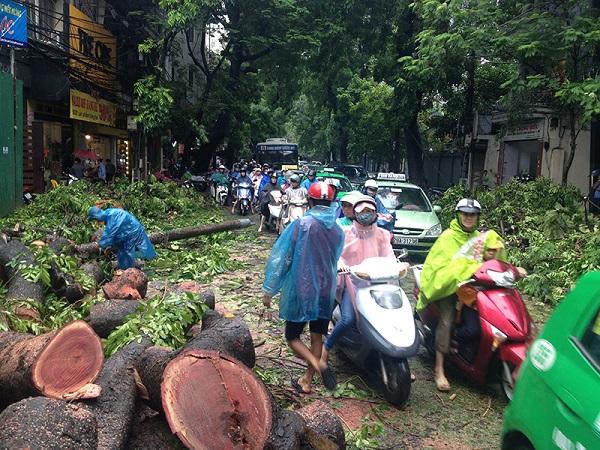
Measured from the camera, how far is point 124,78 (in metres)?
Result: 20.8

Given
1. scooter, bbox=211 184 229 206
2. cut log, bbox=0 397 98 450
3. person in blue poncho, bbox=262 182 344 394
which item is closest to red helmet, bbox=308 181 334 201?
person in blue poncho, bbox=262 182 344 394

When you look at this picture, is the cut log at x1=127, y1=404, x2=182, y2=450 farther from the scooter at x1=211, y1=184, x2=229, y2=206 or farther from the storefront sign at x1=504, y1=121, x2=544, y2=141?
the scooter at x1=211, y1=184, x2=229, y2=206

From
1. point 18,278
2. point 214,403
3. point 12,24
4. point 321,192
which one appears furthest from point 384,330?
point 12,24

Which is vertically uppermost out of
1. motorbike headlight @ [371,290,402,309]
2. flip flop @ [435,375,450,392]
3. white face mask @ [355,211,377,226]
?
white face mask @ [355,211,377,226]

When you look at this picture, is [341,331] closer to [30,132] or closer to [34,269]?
[34,269]

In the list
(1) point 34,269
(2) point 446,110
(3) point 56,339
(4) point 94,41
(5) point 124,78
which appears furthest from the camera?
(2) point 446,110

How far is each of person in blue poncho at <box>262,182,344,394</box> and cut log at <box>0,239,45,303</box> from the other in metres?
2.71

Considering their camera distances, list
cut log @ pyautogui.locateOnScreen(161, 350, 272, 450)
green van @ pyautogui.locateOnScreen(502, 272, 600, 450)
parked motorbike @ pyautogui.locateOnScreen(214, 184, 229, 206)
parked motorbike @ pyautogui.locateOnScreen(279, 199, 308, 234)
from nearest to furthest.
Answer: green van @ pyautogui.locateOnScreen(502, 272, 600, 450)
cut log @ pyautogui.locateOnScreen(161, 350, 272, 450)
parked motorbike @ pyautogui.locateOnScreen(279, 199, 308, 234)
parked motorbike @ pyautogui.locateOnScreen(214, 184, 229, 206)

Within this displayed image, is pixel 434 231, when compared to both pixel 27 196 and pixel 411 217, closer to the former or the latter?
pixel 411 217

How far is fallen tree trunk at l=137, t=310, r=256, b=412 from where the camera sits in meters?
3.69

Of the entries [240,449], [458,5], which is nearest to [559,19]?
[458,5]

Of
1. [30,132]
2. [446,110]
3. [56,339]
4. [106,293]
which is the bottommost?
[106,293]

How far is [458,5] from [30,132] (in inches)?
451

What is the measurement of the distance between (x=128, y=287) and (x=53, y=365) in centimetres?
328
